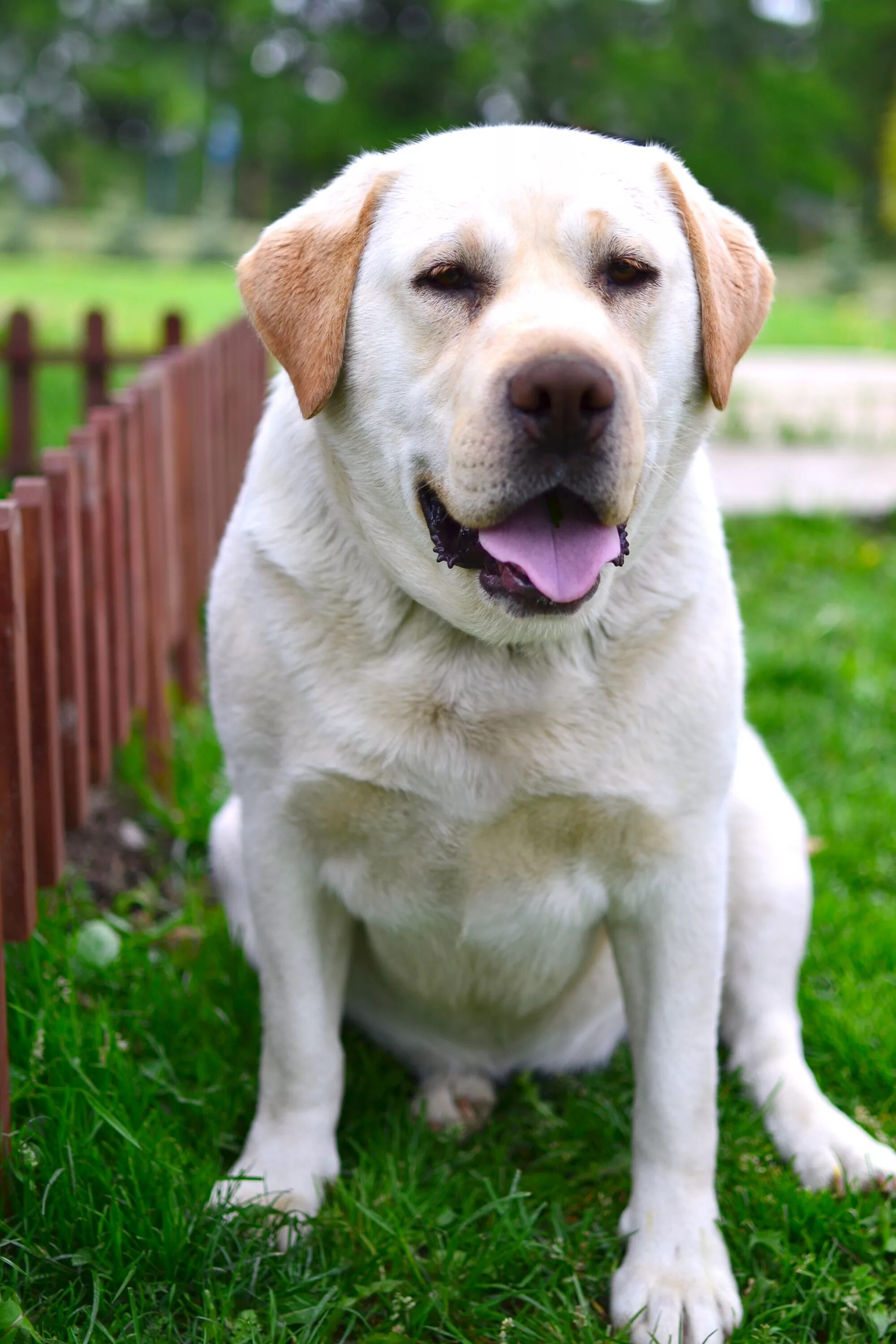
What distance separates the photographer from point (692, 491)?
253 cm

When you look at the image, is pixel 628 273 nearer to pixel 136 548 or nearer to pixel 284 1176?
pixel 284 1176

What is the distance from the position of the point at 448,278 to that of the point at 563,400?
333mm

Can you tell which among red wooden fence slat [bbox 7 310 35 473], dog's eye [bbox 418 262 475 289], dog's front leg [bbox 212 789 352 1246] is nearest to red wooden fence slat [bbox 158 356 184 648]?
dog's front leg [bbox 212 789 352 1246]

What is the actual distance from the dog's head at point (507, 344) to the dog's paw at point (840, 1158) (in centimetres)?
118

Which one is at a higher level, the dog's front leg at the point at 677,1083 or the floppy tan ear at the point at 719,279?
the floppy tan ear at the point at 719,279

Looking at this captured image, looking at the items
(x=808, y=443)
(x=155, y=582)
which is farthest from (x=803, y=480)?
(x=155, y=582)

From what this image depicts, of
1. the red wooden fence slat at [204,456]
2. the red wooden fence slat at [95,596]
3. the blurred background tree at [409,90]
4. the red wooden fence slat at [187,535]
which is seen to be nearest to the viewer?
the red wooden fence slat at [95,596]

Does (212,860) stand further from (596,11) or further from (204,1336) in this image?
(596,11)

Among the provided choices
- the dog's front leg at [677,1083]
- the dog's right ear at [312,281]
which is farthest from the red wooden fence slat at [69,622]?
the dog's front leg at [677,1083]

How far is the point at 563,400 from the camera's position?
2012 mm

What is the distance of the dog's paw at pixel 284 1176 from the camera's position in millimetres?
2500

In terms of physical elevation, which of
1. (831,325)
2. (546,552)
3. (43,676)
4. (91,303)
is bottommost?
(831,325)

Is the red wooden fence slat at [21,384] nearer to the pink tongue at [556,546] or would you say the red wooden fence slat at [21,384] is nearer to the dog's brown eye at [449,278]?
the dog's brown eye at [449,278]

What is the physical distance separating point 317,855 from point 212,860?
0.75 meters
